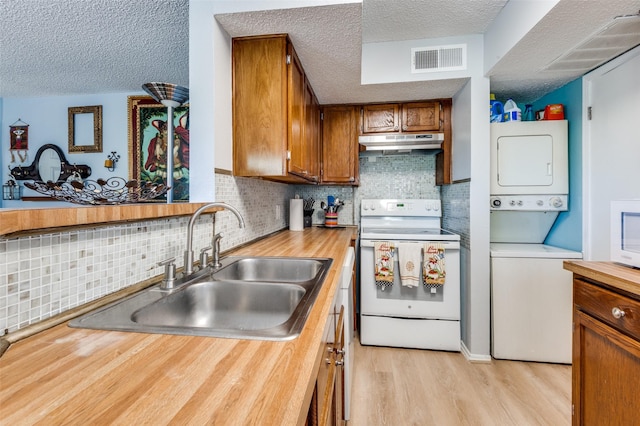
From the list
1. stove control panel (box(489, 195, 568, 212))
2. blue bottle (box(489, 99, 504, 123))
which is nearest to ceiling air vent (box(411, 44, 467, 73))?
blue bottle (box(489, 99, 504, 123))

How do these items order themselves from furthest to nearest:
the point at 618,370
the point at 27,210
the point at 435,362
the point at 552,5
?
the point at 435,362 → the point at 552,5 → the point at 618,370 → the point at 27,210

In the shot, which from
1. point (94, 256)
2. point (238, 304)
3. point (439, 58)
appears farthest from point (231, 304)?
point (439, 58)

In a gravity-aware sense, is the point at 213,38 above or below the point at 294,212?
above

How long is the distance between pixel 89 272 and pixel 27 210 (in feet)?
0.86

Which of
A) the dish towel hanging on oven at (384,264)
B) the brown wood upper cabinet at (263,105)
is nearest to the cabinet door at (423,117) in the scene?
the dish towel hanging on oven at (384,264)

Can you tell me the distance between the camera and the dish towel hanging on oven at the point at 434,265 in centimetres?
228

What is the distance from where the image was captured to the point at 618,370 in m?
1.08

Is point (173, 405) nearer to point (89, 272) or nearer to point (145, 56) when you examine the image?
point (89, 272)

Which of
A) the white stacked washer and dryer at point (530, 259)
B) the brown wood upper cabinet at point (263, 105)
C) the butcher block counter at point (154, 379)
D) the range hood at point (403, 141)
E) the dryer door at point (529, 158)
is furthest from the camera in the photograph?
the range hood at point (403, 141)

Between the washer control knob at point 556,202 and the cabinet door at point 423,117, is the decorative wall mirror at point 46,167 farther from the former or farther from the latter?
the washer control knob at point 556,202

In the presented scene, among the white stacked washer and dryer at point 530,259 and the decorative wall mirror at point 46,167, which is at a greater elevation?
the decorative wall mirror at point 46,167

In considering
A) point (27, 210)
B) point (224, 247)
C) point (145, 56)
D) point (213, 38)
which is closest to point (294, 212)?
point (224, 247)

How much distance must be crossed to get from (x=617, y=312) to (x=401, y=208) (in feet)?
6.36

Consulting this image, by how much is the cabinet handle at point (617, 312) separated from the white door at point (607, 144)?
1.07m
